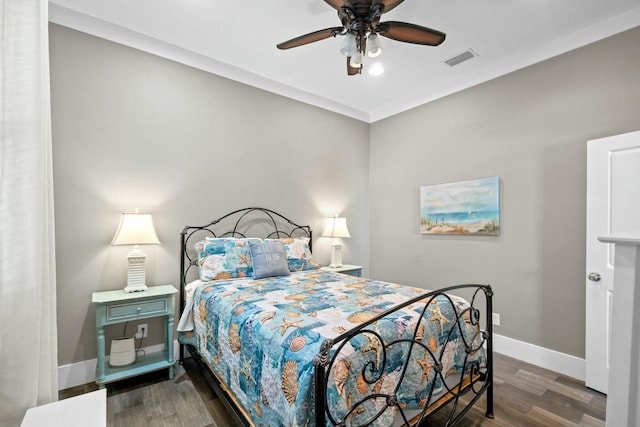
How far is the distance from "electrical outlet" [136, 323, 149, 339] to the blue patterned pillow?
0.70 m

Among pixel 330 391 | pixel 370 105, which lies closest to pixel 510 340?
pixel 330 391

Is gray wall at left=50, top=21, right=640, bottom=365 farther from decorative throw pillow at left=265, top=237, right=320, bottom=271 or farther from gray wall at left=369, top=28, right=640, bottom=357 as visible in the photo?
decorative throw pillow at left=265, top=237, right=320, bottom=271

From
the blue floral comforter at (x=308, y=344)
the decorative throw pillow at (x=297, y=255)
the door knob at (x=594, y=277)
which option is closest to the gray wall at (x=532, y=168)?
the door knob at (x=594, y=277)

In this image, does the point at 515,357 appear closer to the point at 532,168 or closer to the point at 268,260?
the point at 532,168

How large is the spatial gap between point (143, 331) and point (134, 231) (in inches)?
38.0

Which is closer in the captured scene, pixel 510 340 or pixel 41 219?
Answer: pixel 41 219

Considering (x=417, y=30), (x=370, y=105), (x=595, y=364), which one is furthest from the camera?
(x=370, y=105)

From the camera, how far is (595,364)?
2453mm

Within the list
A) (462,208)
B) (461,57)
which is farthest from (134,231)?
(461,57)

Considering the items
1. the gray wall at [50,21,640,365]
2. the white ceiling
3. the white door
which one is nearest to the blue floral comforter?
the gray wall at [50,21,640,365]

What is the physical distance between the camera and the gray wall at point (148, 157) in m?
2.52

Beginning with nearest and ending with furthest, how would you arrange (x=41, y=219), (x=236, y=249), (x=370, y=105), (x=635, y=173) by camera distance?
1. (x=41, y=219)
2. (x=635, y=173)
3. (x=236, y=249)
4. (x=370, y=105)

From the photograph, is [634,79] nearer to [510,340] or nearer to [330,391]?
[510,340]

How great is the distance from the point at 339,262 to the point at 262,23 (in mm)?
2751
